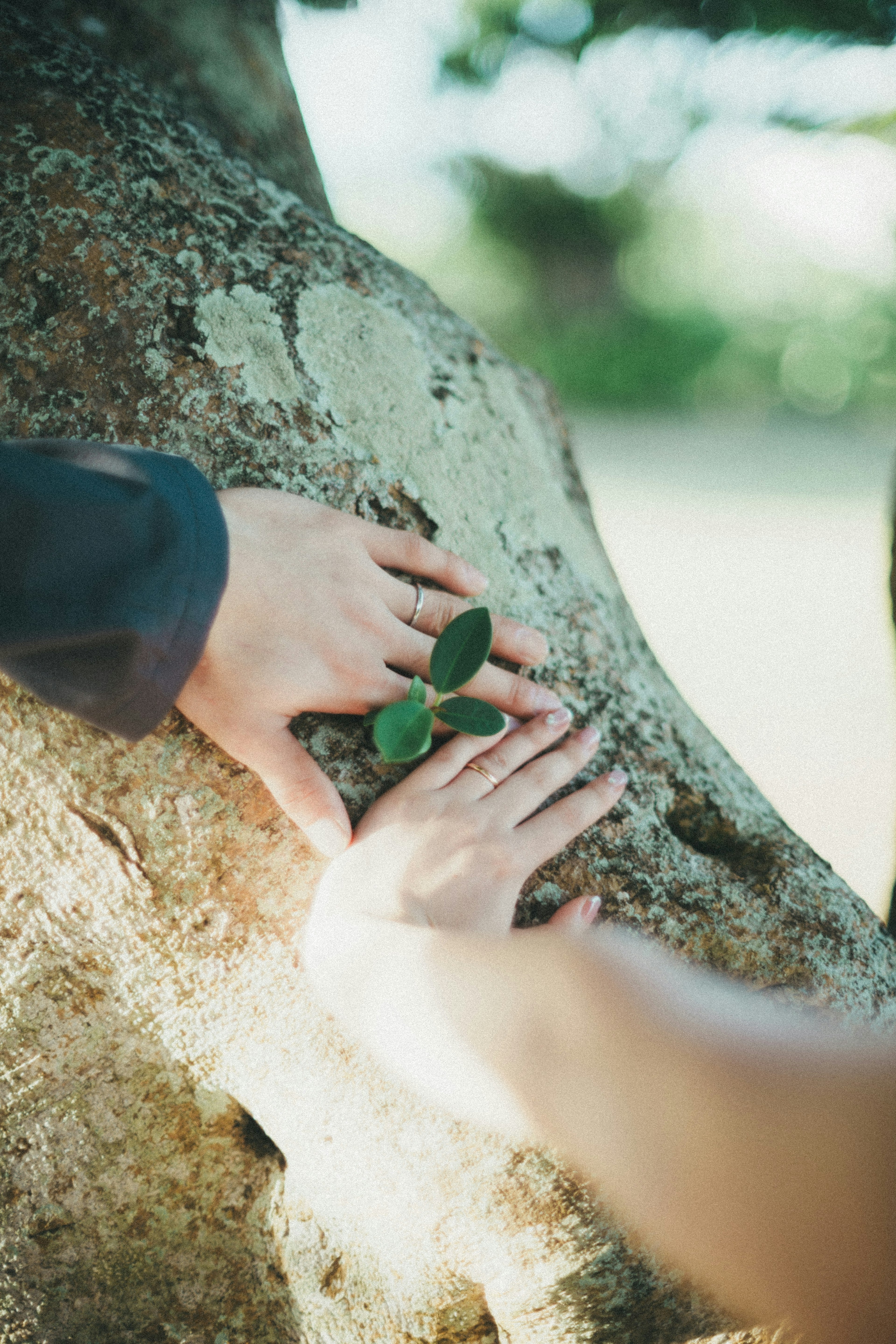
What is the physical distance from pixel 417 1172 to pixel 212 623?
0.90m

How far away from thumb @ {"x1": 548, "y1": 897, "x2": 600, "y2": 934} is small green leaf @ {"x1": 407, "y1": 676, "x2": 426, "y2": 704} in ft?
1.31

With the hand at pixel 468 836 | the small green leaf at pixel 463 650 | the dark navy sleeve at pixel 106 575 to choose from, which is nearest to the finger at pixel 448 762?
the hand at pixel 468 836

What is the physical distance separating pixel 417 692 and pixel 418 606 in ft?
0.51

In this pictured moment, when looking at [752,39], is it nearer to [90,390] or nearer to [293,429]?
[293,429]

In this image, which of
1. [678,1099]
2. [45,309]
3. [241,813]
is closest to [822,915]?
[678,1099]

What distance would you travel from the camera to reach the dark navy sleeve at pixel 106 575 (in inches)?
38.2

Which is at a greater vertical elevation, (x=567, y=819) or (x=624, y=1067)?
(x=567, y=819)

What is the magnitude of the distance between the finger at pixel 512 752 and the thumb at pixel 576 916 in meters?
0.17

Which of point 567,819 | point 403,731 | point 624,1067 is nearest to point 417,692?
point 403,731

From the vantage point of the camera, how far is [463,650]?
121cm

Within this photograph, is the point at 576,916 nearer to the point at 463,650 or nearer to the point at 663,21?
the point at 463,650

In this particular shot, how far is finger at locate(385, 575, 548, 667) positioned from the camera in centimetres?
125

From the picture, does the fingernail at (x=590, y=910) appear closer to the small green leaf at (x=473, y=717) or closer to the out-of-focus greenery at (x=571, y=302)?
the small green leaf at (x=473, y=717)

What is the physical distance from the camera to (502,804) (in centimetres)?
125
